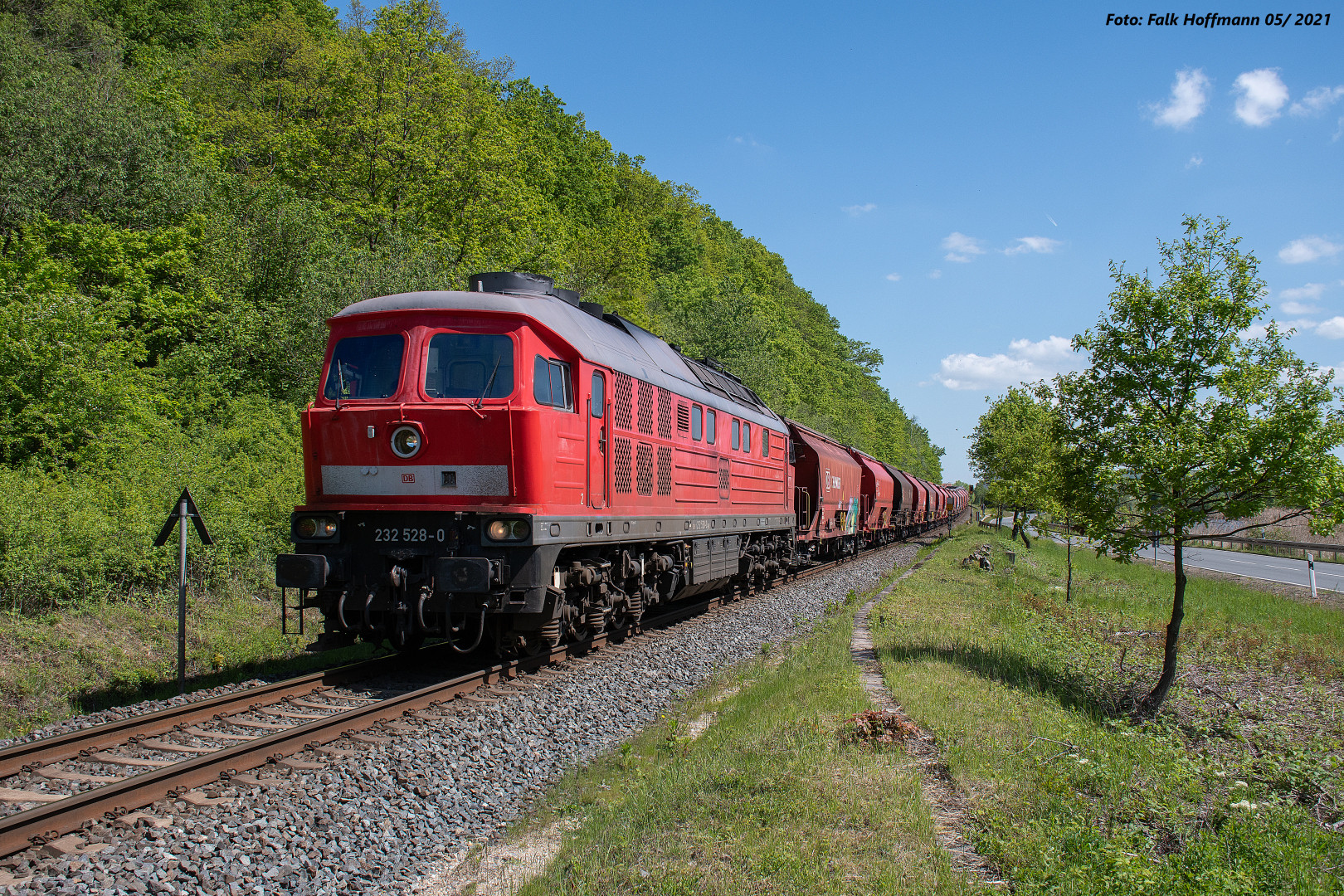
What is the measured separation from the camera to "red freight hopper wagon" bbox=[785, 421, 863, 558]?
854 inches

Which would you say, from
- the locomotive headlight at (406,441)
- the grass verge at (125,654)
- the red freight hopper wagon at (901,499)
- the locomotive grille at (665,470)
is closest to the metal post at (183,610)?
the grass verge at (125,654)

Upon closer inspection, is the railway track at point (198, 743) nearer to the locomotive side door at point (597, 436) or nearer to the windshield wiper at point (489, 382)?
the locomotive side door at point (597, 436)

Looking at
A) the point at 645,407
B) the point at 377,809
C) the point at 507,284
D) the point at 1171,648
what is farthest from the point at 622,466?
the point at 1171,648

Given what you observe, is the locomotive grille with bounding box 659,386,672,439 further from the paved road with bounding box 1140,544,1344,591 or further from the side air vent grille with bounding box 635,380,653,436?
the paved road with bounding box 1140,544,1344,591

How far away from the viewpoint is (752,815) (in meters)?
5.17

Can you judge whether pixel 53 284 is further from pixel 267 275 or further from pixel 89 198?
pixel 267 275

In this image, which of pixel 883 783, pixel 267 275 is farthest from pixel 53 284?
pixel 883 783

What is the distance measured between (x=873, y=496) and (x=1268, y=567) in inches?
686

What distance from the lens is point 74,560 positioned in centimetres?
1026

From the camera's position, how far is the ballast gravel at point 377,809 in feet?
14.2

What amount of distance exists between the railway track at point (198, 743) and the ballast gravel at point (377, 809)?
15cm

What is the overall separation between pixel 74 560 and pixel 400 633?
200 inches

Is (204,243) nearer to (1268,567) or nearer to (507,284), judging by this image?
(507,284)

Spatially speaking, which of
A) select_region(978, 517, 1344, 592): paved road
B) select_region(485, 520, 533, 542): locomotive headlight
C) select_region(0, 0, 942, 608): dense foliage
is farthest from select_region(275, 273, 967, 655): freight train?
select_region(978, 517, 1344, 592): paved road
